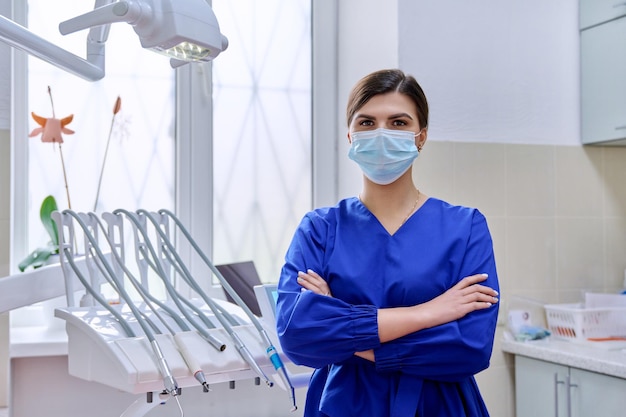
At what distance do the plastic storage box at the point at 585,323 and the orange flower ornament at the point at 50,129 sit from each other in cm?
173

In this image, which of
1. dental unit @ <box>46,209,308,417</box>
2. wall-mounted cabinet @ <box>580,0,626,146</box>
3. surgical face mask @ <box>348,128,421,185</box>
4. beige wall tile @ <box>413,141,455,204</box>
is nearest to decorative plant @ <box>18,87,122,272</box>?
dental unit @ <box>46,209,308,417</box>

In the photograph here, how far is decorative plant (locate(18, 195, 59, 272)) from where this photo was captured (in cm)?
220

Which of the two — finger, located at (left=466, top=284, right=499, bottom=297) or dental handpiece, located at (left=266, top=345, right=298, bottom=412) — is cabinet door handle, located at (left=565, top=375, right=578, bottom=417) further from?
dental handpiece, located at (left=266, top=345, right=298, bottom=412)

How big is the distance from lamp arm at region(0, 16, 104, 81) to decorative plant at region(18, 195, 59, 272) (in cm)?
123

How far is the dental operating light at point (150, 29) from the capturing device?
2.93 ft

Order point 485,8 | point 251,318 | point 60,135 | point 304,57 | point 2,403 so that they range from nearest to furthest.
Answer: point 251,318 → point 2,403 → point 60,135 → point 485,8 → point 304,57

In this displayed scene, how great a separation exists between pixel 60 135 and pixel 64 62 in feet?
4.73

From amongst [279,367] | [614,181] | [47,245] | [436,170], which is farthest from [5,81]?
[614,181]

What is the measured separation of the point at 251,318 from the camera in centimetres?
152

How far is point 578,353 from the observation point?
2.20 metres

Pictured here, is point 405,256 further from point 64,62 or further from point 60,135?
point 60,135

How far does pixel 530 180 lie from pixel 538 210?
0.36ft

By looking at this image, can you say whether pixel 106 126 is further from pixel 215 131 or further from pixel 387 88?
pixel 387 88

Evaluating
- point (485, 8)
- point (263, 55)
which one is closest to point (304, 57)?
point (263, 55)
